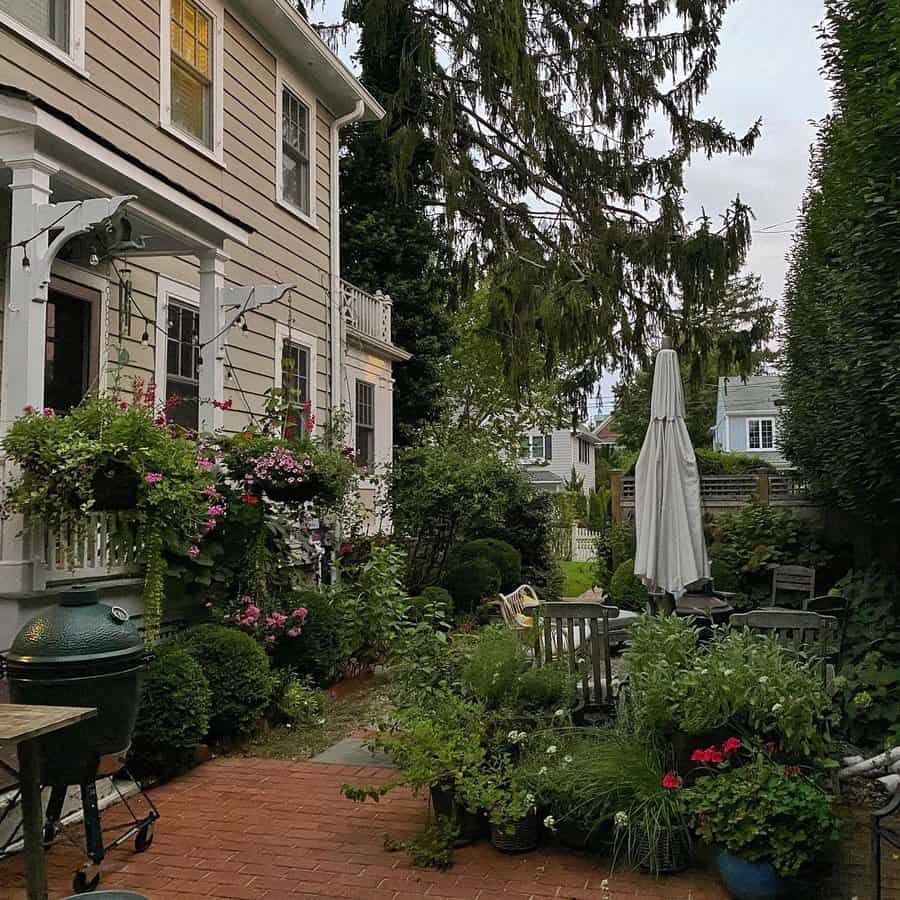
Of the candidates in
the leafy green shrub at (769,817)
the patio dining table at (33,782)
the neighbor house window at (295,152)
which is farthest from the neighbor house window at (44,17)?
the leafy green shrub at (769,817)

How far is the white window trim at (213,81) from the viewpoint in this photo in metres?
8.51

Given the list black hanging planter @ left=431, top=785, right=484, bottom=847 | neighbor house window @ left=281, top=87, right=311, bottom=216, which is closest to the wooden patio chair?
black hanging planter @ left=431, top=785, right=484, bottom=847

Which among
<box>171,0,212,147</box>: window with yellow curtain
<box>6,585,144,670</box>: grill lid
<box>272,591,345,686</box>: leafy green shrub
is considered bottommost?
<box>272,591,345,686</box>: leafy green shrub

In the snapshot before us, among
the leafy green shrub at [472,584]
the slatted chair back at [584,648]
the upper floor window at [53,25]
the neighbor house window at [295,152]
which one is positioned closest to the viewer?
the slatted chair back at [584,648]

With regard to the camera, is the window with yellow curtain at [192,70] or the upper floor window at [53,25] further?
the window with yellow curtain at [192,70]

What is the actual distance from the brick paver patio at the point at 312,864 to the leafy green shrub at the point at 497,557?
7657mm

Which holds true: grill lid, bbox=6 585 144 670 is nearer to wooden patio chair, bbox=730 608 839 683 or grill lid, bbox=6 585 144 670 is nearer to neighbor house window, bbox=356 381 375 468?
wooden patio chair, bbox=730 608 839 683

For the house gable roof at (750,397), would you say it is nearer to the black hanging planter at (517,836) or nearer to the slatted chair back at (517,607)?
the slatted chair back at (517,607)

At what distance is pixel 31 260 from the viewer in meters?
5.64

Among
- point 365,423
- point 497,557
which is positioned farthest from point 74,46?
point 497,557

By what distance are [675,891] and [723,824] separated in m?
0.37

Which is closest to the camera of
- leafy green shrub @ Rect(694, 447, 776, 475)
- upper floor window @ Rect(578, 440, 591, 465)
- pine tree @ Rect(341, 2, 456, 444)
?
pine tree @ Rect(341, 2, 456, 444)

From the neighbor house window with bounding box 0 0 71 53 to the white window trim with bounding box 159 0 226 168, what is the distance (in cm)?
125

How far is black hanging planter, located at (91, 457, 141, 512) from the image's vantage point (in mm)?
5457
